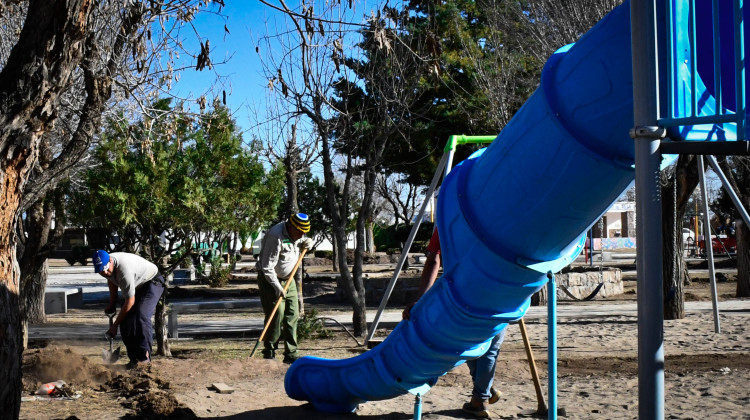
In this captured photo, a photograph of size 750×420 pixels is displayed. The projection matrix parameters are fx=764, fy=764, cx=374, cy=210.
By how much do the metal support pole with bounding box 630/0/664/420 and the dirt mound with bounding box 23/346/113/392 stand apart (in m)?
6.55

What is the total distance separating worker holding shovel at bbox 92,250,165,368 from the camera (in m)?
8.25

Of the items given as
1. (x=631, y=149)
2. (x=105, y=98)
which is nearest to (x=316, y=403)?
(x=105, y=98)

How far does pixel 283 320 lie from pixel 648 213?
695 centimetres

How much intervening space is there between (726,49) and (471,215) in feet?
5.65

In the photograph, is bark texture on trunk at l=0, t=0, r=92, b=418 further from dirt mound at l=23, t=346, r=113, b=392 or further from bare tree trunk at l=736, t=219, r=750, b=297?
bare tree trunk at l=736, t=219, r=750, b=297

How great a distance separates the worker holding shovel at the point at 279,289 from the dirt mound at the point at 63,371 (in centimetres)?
192

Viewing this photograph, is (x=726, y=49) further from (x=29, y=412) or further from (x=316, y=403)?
(x=29, y=412)

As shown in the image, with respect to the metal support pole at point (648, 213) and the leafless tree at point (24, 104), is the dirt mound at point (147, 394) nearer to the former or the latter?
the leafless tree at point (24, 104)

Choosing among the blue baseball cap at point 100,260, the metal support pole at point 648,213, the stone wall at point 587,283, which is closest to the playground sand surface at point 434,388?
the blue baseball cap at point 100,260

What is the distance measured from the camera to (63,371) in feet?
27.3

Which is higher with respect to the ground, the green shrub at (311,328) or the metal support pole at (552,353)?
the metal support pole at (552,353)

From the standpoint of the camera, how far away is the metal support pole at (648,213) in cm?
253

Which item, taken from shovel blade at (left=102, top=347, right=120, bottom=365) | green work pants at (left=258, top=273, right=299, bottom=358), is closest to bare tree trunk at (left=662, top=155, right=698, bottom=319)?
green work pants at (left=258, top=273, right=299, bottom=358)

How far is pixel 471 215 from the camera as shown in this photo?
4309mm
